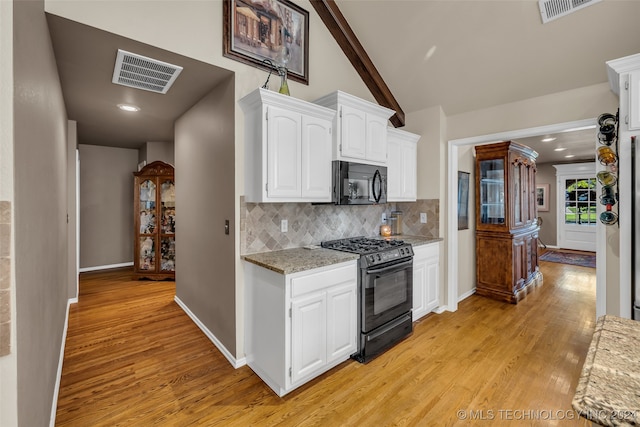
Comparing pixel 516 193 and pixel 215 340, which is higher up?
pixel 516 193

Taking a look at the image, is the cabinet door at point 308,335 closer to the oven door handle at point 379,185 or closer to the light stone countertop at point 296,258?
the light stone countertop at point 296,258

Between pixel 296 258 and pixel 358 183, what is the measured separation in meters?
1.02

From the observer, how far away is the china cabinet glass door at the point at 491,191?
431 centimetres

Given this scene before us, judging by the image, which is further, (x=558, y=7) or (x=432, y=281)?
(x=432, y=281)

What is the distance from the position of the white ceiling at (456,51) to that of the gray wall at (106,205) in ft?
7.93

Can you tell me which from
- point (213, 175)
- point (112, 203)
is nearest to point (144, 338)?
point (213, 175)

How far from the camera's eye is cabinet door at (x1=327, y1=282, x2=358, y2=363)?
2.35m

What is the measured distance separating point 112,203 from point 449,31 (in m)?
6.47

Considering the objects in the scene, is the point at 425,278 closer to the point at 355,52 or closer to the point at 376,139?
the point at 376,139

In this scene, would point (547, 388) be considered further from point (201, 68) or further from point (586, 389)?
point (201, 68)

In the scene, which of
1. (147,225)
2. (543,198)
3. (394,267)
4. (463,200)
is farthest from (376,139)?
(543,198)

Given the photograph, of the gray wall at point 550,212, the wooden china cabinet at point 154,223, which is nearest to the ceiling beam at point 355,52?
the wooden china cabinet at point 154,223

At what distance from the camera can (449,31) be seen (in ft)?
9.41

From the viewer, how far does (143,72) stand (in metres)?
2.43
